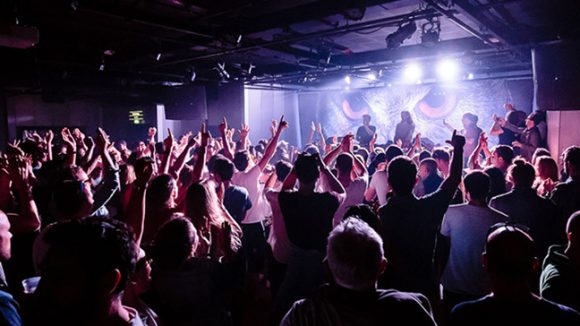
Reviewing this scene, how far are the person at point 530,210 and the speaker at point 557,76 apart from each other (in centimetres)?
308

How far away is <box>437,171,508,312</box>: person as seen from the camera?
2.51 metres

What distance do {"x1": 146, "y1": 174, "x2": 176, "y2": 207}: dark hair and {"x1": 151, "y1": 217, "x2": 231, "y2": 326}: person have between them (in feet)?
2.45

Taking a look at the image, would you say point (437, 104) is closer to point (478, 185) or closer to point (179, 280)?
point (478, 185)

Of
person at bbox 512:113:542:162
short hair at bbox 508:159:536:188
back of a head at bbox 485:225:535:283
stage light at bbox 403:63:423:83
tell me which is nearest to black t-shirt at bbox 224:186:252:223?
short hair at bbox 508:159:536:188

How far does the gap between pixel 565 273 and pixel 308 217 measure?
1.37 meters

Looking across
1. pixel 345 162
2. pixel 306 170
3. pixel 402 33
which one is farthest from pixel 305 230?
pixel 402 33

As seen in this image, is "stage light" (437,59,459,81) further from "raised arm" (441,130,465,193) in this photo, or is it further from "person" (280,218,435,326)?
"person" (280,218,435,326)

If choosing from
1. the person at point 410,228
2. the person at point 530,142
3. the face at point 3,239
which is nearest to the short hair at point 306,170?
the person at point 410,228

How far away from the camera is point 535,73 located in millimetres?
5453

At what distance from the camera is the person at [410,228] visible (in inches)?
89.8

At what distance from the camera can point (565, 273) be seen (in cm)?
164

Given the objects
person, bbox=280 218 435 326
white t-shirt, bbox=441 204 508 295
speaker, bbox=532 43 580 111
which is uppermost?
speaker, bbox=532 43 580 111

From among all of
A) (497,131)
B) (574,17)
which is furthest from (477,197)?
(574,17)

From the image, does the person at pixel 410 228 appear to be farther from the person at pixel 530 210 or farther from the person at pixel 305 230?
the person at pixel 530 210
